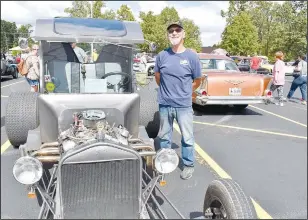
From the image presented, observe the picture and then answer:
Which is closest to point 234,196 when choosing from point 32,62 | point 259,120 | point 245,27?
point 259,120

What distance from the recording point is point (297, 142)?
633cm

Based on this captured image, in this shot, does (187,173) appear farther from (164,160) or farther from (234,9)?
(234,9)

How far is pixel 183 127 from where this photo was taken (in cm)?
441

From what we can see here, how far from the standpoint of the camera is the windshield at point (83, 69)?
14.0 ft

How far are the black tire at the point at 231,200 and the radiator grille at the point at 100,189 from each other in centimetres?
72

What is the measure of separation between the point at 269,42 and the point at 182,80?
44405mm

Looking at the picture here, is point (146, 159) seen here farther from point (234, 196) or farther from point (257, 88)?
point (257, 88)

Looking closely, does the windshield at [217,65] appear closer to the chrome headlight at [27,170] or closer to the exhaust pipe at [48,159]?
the exhaust pipe at [48,159]

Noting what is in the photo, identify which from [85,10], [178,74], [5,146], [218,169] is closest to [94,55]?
[178,74]

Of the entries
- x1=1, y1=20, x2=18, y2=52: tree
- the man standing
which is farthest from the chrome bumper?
x1=1, y1=20, x2=18, y2=52: tree

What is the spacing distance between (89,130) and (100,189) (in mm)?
846

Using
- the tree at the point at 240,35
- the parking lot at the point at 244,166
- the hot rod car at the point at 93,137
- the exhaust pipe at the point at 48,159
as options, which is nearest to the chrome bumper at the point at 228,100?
the parking lot at the point at 244,166

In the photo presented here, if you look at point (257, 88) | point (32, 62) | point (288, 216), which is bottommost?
point (288, 216)

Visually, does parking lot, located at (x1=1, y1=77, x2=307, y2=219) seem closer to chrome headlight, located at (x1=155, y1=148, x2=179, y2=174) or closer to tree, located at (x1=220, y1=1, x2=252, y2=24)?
chrome headlight, located at (x1=155, y1=148, x2=179, y2=174)
